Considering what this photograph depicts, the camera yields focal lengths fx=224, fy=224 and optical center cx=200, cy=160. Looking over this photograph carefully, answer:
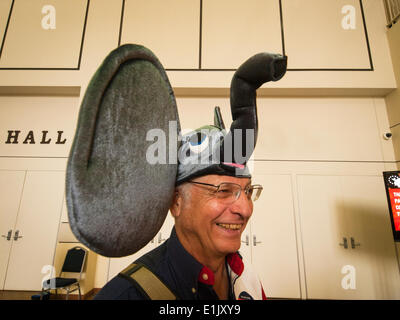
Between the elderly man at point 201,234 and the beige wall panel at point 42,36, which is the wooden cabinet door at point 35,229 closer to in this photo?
the beige wall panel at point 42,36

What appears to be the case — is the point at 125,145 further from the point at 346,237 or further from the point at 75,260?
the point at 346,237

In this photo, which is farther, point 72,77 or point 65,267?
point 72,77

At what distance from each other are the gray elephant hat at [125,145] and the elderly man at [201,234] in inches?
7.3

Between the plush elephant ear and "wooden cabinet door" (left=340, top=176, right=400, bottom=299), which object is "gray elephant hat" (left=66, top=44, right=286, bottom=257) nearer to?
the plush elephant ear

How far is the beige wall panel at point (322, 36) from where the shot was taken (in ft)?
13.5

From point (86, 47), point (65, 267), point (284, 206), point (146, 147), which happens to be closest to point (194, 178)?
point (146, 147)

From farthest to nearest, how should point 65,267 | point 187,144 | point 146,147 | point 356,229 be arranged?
point 356,229, point 65,267, point 187,144, point 146,147

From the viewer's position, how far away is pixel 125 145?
51cm

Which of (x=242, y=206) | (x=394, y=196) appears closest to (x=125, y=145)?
(x=242, y=206)

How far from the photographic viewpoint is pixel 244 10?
14.3 ft

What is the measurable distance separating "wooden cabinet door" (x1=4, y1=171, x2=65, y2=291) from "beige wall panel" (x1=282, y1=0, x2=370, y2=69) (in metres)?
5.12

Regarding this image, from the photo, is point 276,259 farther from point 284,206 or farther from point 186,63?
point 186,63

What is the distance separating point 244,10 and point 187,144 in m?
4.62

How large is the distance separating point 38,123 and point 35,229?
2.10 meters
